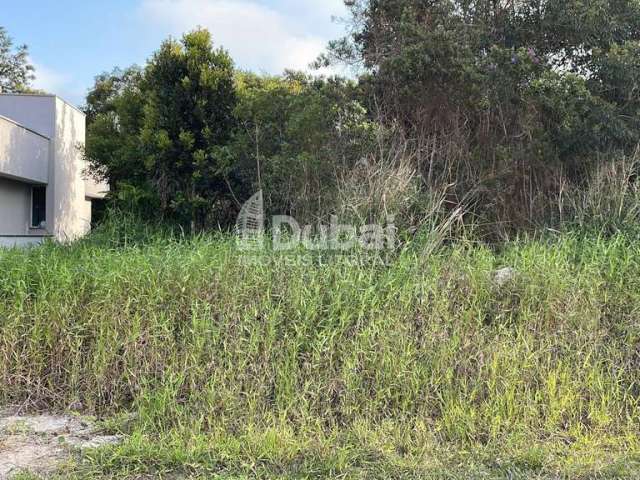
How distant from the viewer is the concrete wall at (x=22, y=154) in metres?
12.0

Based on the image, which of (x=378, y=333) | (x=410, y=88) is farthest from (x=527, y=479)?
(x=410, y=88)

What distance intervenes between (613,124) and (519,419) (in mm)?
3763

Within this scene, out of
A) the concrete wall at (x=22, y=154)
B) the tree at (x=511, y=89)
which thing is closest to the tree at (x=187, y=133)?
the tree at (x=511, y=89)

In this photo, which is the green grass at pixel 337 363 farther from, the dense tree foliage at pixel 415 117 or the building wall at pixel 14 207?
the building wall at pixel 14 207

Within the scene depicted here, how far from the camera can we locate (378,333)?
3.63 meters

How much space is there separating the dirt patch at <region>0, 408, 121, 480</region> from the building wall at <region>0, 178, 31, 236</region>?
11278mm

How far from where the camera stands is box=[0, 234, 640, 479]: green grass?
301 cm

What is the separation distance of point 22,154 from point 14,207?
71.5 inches

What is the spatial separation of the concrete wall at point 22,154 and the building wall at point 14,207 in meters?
0.58

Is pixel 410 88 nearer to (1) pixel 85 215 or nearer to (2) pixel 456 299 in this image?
(2) pixel 456 299

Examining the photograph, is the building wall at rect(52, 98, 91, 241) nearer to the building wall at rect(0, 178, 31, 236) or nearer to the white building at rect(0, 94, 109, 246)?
the white building at rect(0, 94, 109, 246)

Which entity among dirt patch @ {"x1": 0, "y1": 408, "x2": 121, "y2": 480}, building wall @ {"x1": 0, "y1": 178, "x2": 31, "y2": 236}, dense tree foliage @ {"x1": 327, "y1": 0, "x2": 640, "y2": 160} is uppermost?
dense tree foliage @ {"x1": 327, "y1": 0, "x2": 640, "y2": 160}

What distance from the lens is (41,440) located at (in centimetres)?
319

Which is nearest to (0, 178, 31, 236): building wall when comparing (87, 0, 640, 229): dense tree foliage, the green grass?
(87, 0, 640, 229): dense tree foliage
